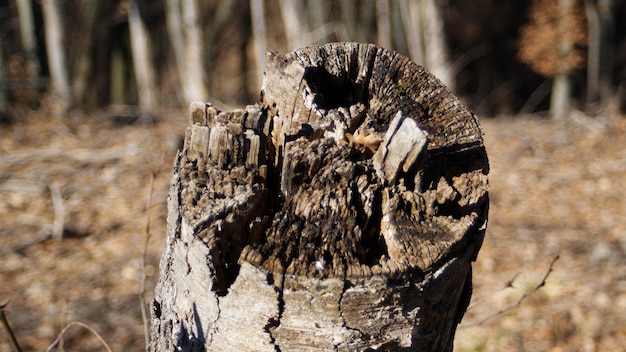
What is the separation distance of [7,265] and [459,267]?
17.0 ft

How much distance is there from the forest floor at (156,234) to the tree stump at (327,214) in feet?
4.58

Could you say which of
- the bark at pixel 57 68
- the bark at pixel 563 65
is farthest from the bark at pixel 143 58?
the bark at pixel 563 65

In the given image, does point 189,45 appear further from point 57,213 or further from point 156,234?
point 156,234

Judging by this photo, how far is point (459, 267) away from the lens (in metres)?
1.37

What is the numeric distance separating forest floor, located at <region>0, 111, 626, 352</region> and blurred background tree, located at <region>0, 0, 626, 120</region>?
1.70 metres

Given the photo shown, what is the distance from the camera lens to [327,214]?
139cm

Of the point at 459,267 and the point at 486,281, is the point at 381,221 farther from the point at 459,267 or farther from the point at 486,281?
the point at 486,281

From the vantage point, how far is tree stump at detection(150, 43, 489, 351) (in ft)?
4.19

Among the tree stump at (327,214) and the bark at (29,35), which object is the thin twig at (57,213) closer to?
the bark at (29,35)

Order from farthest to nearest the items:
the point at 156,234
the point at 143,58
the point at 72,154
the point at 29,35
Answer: the point at 143,58 < the point at 29,35 < the point at 72,154 < the point at 156,234

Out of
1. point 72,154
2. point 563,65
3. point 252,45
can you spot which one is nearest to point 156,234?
point 72,154

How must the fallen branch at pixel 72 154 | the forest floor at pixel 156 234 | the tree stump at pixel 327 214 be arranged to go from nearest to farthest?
the tree stump at pixel 327 214 → the forest floor at pixel 156 234 → the fallen branch at pixel 72 154

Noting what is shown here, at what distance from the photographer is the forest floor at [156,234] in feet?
15.1

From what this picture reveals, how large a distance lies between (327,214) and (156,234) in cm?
514
